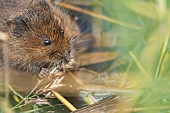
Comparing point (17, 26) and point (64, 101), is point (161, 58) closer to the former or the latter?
point (64, 101)

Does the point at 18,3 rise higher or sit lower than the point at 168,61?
higher

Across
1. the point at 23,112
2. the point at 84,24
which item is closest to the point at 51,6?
the point at 84,24

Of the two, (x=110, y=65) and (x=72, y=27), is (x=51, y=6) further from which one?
(x=110, y=65)

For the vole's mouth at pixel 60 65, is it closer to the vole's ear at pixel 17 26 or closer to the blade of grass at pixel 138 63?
the vole's ear at pixel 17 26

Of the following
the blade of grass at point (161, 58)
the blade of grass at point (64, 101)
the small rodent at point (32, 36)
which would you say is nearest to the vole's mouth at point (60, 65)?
the small rodent at point (32, 36)

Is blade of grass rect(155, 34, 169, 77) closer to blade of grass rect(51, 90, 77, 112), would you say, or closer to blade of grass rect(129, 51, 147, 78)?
blade of grass rect(129, 51, 147, 78)

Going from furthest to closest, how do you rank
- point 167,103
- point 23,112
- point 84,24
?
point 84,24, point 23,112, point 167,103

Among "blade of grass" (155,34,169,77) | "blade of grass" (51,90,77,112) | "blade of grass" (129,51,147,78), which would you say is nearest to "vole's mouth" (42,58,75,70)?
"blade of grass" (51,90,77,112)

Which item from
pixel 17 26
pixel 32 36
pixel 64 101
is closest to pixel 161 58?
pixel 64 101
